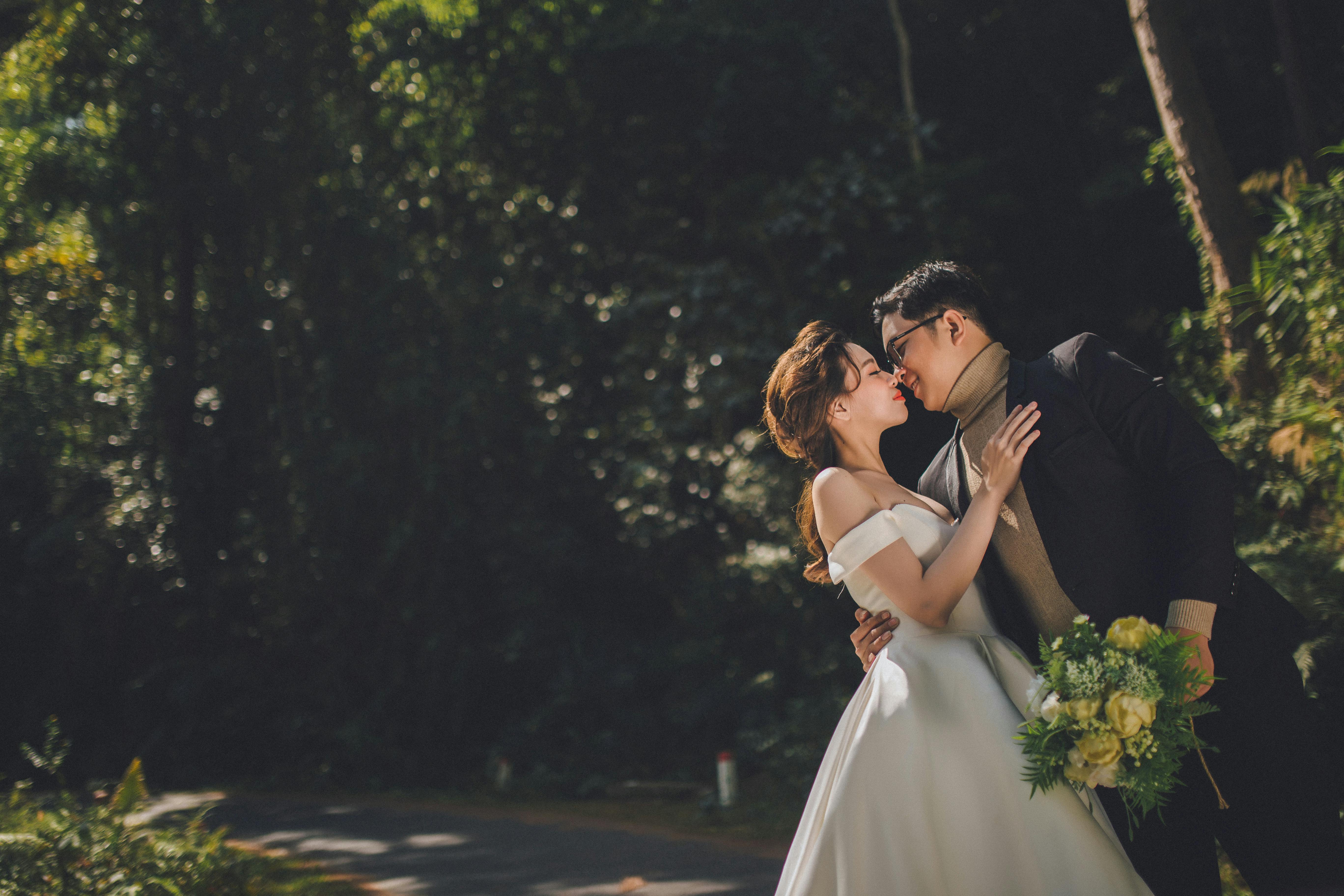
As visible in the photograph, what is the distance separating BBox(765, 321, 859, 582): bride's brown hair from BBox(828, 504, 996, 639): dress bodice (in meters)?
0.24

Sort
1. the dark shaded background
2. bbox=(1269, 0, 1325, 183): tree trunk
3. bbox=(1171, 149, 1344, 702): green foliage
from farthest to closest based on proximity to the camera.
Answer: the dark shaded background → bbox=(1269, 0, 1325, 183): tree trunk → bbox=(1171, 149, 1344, 702): green foliage

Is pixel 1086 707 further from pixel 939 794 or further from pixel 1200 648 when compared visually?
pixel 939 794

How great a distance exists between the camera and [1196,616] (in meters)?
2.30

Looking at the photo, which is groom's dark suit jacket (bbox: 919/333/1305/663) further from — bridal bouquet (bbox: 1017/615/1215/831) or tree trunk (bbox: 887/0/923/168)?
tree trunk (bbox: 887/0/923/168)

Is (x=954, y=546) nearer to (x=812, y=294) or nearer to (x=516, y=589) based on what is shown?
(x=812, y=294)

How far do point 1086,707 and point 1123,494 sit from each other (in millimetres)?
619

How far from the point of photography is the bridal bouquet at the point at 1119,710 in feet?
6.84

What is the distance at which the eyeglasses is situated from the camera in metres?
2.73

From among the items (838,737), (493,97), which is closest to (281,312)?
(493,97)

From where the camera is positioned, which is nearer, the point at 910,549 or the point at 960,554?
the point at 960,554

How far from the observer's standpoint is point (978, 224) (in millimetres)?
9695

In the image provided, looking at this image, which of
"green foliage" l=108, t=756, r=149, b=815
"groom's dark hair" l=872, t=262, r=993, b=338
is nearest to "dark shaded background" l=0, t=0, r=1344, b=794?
"green foliage" l=108, t=756, r=149, b=815

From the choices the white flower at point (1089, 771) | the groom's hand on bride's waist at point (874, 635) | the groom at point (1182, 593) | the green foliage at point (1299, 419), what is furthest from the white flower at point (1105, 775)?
the green foliage at point (1299, 419)

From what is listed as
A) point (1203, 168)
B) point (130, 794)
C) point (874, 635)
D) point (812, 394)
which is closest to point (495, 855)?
point (130, 794)
